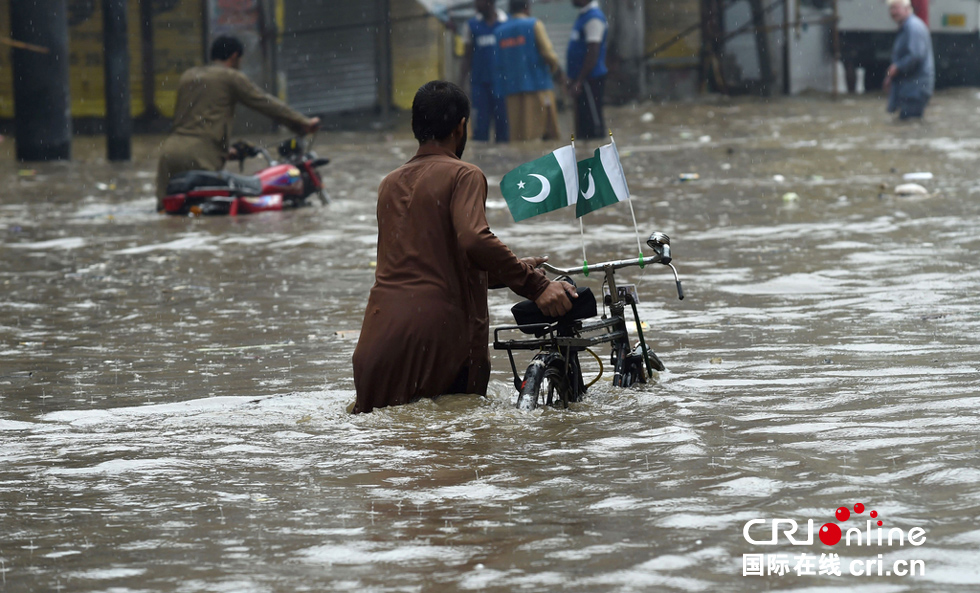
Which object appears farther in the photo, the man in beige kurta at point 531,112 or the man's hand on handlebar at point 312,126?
the man in beige kurta at point 531,112

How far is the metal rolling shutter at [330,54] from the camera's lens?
23859 mm

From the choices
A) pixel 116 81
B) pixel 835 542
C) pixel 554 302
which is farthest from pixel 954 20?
pixel 835 542

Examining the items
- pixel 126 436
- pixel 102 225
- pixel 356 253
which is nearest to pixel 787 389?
pixel 126 436

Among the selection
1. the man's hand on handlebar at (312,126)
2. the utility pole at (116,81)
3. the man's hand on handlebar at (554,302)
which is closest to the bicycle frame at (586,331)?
the man's hand on handlebar at (554,302)

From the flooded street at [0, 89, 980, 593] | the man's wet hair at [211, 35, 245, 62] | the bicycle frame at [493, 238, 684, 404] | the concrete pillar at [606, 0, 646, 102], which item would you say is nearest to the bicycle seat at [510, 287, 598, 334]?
the bicycle frame at [493, 238, 684, 404]

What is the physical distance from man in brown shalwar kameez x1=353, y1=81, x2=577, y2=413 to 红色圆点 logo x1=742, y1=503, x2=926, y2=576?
1569mm

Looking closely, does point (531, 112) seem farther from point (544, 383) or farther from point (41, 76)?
point (544, 383)

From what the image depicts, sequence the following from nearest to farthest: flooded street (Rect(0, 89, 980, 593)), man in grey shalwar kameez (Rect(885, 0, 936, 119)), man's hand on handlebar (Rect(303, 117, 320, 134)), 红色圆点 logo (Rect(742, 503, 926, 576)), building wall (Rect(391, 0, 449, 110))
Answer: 1. 红色圆点 logo (Rect(742, 503, 926, 576))
2. flooded street (Rect(0, 89, 980, 593))
3. man's hand on handlebar (Rect(303, 117, 320, 134))
4. man in grey shalwar kameez (Rect(885, 0, 936, 119))
5. building wall (Rect(391, 0, 449, 110))

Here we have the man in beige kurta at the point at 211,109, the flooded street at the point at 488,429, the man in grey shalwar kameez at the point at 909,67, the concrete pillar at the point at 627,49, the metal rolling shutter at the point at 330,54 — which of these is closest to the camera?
the flooded street at the point at 488,429

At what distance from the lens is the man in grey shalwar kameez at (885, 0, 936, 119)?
70.4ft

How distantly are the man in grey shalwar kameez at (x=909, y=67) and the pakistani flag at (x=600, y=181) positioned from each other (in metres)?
16.7

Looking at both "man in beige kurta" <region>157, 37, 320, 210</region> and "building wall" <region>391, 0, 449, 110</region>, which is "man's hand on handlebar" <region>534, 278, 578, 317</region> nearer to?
"man in beige kurta" <region>157, 37, 320, 210</region>

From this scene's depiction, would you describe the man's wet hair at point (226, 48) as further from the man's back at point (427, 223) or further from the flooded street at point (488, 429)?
the man's back at point (427, 223)

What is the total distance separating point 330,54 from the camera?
955 inches
